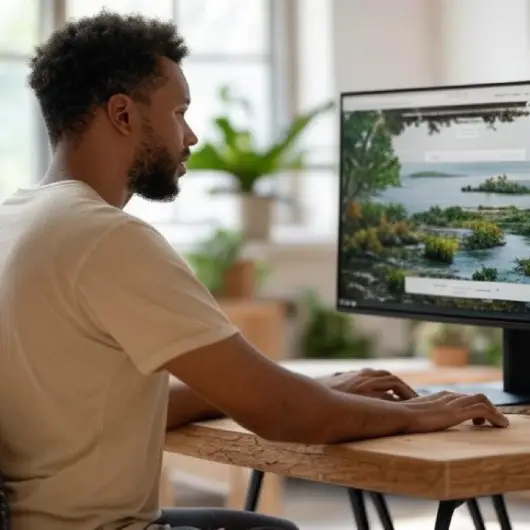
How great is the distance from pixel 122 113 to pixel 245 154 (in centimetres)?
306

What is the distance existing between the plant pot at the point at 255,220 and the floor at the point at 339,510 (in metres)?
0.95

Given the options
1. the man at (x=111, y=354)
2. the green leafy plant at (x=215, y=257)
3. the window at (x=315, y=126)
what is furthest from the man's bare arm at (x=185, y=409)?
the window at (x=315, y=126)

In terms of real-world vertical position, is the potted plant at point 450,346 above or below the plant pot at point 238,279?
below

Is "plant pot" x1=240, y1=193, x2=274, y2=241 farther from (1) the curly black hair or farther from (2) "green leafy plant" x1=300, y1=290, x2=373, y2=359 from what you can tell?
(1) the curly black hair

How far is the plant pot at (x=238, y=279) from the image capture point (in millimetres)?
4574

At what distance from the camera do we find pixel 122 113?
1754mm

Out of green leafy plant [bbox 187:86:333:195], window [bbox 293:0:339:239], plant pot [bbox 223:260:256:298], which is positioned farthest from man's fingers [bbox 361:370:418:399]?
window [bbox 293:0:339:239]

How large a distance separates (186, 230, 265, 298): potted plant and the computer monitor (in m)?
2.26

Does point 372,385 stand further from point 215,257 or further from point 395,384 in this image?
point 215,257

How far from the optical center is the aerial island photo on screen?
2.05m

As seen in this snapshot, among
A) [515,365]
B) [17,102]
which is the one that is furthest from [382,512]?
[17,102]

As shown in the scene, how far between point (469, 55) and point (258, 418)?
3.56 meters

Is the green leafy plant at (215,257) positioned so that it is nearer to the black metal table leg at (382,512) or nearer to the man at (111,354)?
the black metal table leg at (382,512)

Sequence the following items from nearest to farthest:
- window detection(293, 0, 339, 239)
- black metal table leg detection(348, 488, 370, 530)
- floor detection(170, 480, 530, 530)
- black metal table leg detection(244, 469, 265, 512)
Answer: black metal table leg detection(348, 488, 370, 530) → black metal table leg detection(244, 469, 265, 512) → floor detection(170, 480, 530, 530) → window detection(293, 0, 339, 239)
